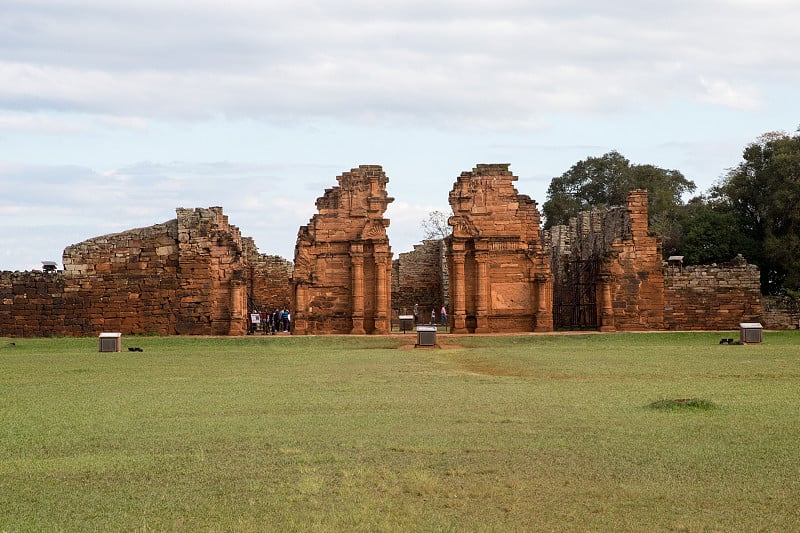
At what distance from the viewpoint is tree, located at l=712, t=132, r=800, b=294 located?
48812 millimetres

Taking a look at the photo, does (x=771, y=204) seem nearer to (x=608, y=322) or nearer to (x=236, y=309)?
(x=608, y=322)

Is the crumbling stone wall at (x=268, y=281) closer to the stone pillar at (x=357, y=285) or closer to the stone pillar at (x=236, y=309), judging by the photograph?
the stone pillar at (x=236, y=309)

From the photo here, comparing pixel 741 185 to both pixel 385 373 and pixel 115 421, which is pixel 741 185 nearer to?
pixel 385 373

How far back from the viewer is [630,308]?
117 ft

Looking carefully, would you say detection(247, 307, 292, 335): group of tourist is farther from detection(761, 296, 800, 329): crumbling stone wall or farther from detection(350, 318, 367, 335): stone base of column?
detection(761, 296, 800, 329): crumbling stone wall

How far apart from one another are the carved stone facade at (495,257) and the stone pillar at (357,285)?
9.87 feet

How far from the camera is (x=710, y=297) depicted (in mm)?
36344

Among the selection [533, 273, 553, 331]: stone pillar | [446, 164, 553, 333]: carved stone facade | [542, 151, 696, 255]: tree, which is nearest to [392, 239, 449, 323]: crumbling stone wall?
[446, 164, 553, 333]: carved stone facade

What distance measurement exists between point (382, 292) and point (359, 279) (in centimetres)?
89

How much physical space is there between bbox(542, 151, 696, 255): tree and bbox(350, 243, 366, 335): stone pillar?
119 ft

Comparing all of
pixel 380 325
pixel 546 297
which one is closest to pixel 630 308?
pixel 546 297

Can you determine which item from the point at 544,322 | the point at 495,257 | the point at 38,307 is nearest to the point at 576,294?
the point at 544,322

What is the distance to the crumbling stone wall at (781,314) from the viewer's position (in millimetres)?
37688

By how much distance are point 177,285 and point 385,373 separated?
55.4ft
